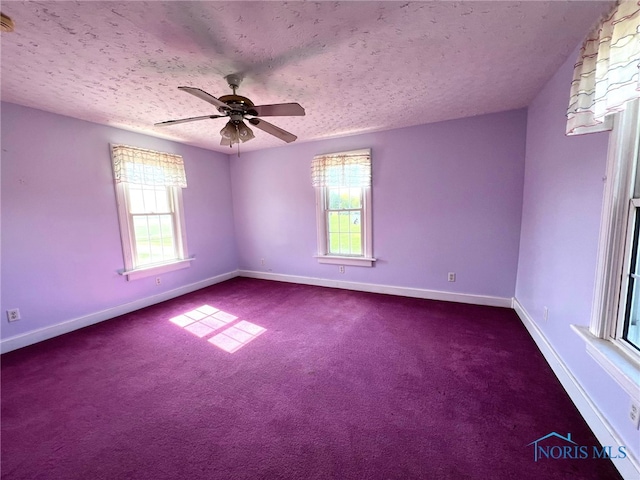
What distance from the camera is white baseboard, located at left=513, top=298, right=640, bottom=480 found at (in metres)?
1.22

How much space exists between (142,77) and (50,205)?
1854 millimetres

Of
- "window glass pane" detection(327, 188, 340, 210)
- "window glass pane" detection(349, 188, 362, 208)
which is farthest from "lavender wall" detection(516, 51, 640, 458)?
"window glass pane" detection(327, 188, 340, 210)

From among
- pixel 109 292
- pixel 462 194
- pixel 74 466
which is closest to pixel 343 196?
pixel 462 194

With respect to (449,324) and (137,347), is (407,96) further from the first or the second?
(137,347)

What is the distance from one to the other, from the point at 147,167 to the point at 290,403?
348 centimetres

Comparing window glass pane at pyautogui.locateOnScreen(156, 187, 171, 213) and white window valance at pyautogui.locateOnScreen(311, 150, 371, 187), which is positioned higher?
white window valance at pyautogui.locateOnScreen(311, 150, 371, 187)

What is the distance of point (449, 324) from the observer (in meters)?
2.85

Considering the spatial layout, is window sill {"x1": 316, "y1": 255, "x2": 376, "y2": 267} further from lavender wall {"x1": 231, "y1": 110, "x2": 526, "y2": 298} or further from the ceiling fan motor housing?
the ceiling fan motor housing

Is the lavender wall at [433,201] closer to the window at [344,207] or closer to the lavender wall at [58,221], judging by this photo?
the window at [344,207]

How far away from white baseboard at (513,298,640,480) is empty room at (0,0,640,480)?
0.01 meters

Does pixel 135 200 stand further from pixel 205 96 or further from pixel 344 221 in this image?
pixel 344 221

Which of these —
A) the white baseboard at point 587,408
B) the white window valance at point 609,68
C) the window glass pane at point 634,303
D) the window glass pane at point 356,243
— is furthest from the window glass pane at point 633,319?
the window glass pane at point 356,243

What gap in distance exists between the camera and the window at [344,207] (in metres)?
3.77

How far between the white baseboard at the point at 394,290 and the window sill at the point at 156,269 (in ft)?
4.14
